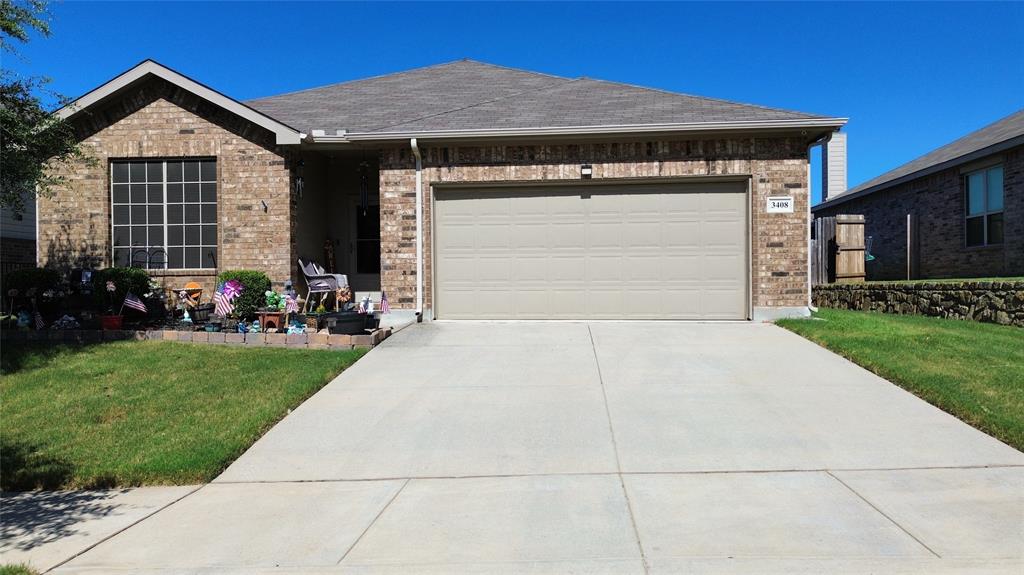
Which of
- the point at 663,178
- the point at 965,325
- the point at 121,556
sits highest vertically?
the point at 663,178

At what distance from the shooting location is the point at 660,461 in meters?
5.29

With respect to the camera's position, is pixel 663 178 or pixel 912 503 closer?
pixel 912 503

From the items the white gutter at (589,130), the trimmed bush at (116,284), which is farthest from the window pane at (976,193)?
the trimmed bush at (116,284)

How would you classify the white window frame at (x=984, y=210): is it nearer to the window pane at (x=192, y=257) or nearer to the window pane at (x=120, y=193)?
the window pane at (x=192, y=257)

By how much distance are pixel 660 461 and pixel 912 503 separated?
172cm

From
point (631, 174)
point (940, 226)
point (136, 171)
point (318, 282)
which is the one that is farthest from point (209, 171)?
point (940, 226)

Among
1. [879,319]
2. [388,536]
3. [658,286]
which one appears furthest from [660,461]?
[879,319]

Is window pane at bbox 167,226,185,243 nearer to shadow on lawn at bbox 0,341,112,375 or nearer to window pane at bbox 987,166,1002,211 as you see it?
shadow on lawn at bbox 0,341,112,375

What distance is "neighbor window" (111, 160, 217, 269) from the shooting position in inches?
469

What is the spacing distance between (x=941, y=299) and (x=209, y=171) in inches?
532

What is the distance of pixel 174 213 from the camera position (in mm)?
11984

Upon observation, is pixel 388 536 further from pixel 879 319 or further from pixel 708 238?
pixel 879 319

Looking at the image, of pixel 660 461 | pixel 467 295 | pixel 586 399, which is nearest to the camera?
pixel 660 461

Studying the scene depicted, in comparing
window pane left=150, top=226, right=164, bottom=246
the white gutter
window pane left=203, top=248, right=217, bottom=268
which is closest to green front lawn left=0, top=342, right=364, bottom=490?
window pane left=203, top=248, right=217, bottom=268
